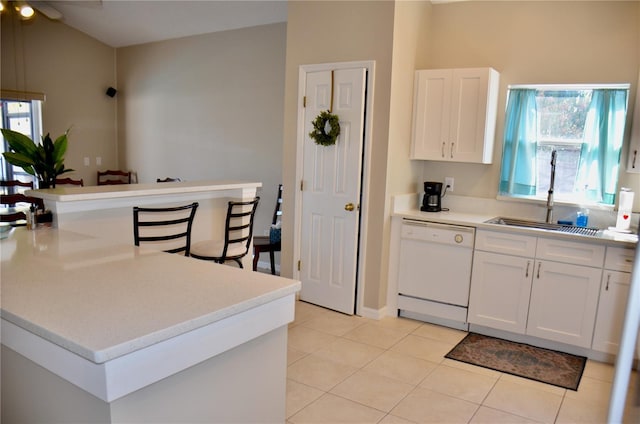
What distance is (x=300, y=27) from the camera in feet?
13.7

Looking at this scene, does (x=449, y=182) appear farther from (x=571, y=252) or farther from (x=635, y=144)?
(x=635, y=144)

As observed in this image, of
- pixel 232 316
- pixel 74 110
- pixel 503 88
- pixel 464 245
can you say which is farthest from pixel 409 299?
pixel 74 110

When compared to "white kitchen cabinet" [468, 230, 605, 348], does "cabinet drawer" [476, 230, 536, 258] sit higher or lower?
higher

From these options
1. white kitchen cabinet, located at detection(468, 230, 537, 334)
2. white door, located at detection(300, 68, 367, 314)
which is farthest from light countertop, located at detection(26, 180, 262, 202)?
white kitchen cabinet, located at detection(468, 230, 537, 334)

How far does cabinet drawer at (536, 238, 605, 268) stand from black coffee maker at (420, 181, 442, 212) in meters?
0.99

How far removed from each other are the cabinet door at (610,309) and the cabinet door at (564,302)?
1.5 inches

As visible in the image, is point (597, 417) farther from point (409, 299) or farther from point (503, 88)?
point (503, 88)

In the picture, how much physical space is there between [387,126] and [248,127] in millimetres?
2196

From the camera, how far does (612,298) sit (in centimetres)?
318

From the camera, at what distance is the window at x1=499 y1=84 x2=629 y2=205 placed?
3.62 m

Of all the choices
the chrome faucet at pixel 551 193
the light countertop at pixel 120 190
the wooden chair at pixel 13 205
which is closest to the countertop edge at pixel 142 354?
the light countertop at pixel 120 190

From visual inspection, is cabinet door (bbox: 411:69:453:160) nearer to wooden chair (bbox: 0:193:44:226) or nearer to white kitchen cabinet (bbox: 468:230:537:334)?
white kitchen cabinet (bbox: 468:230:537:334)

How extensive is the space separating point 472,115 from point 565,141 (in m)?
0.79

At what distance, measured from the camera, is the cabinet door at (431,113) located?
3949mm
